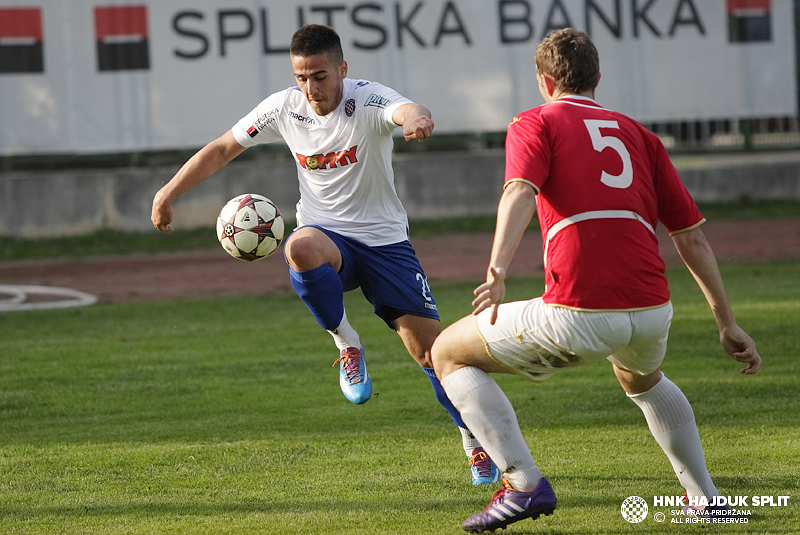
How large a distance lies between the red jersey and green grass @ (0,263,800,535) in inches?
44.3

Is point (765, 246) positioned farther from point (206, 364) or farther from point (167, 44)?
point (167, 44)

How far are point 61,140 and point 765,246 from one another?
12225mm

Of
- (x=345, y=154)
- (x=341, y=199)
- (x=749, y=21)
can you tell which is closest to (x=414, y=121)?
(x=345, y=154)

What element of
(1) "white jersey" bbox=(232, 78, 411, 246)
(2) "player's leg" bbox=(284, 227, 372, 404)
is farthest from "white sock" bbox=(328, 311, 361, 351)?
(1) "white jersey" bbox=(232, 78, 411, 246)

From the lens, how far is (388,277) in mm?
5168

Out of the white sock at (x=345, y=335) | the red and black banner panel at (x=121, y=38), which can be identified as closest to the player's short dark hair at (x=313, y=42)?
the white sock at (x=345, y=335)

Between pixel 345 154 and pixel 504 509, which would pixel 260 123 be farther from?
pixel 504 509

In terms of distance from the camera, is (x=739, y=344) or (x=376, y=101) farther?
(x=376, y=101)

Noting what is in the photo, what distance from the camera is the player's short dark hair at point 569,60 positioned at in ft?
11.6

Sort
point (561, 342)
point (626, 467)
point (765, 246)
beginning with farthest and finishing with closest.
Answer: point (765, 246), point (626, 467), point (561, 342)

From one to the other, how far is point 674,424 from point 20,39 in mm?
16129

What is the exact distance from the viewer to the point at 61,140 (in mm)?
17406

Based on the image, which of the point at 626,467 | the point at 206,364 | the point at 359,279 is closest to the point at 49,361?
the point at 206,364

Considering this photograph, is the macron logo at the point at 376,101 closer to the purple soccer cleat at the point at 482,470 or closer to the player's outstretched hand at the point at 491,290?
the purple soccer cleat at the point at 482,470
